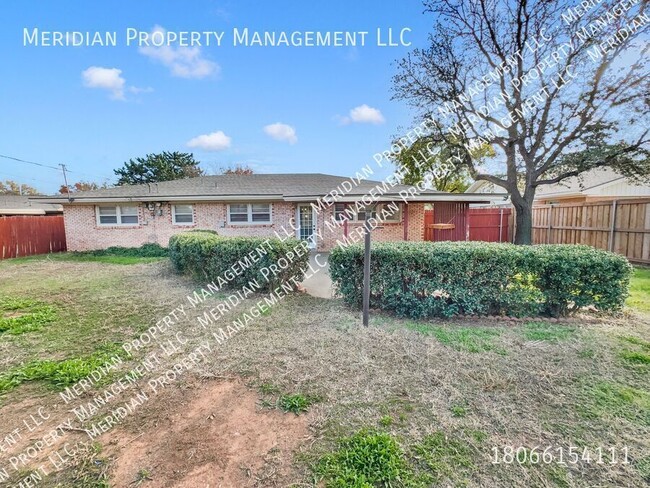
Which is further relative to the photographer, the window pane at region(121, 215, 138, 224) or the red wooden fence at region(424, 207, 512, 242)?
the window pane at region(121, 215, 138, 224)

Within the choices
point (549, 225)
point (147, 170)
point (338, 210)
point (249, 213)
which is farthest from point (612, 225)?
point (147, 170)

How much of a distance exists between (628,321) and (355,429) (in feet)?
16.3

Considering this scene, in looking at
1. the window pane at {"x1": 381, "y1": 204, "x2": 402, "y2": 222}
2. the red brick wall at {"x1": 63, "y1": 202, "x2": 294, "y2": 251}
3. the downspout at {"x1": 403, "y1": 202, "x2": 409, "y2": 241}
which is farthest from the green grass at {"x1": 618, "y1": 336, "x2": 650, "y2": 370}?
the red brick wall at {"x1": 63, "y1": 202, "x2": 294, "y2": 251}

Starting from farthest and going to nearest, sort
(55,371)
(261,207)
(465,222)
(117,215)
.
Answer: (117,215)
(261,207)
(465,222)
(55,371)

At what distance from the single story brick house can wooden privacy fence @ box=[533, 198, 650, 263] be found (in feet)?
11.6

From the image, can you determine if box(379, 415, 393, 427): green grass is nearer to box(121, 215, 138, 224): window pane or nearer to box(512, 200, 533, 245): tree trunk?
box(512, 200, 533, 245): tree trunk

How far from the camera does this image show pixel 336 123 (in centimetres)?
1279

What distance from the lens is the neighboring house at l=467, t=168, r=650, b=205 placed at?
47.6 ft

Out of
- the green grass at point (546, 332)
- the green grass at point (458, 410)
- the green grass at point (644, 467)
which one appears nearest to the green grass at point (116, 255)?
the green grass at point (458, 410)

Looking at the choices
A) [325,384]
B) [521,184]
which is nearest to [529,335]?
[325,384]

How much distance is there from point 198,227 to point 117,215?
12.5 ft

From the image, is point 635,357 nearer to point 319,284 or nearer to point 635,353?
point 635,353

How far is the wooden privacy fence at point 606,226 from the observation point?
9172 millimetres

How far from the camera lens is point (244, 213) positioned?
13.4 meters
